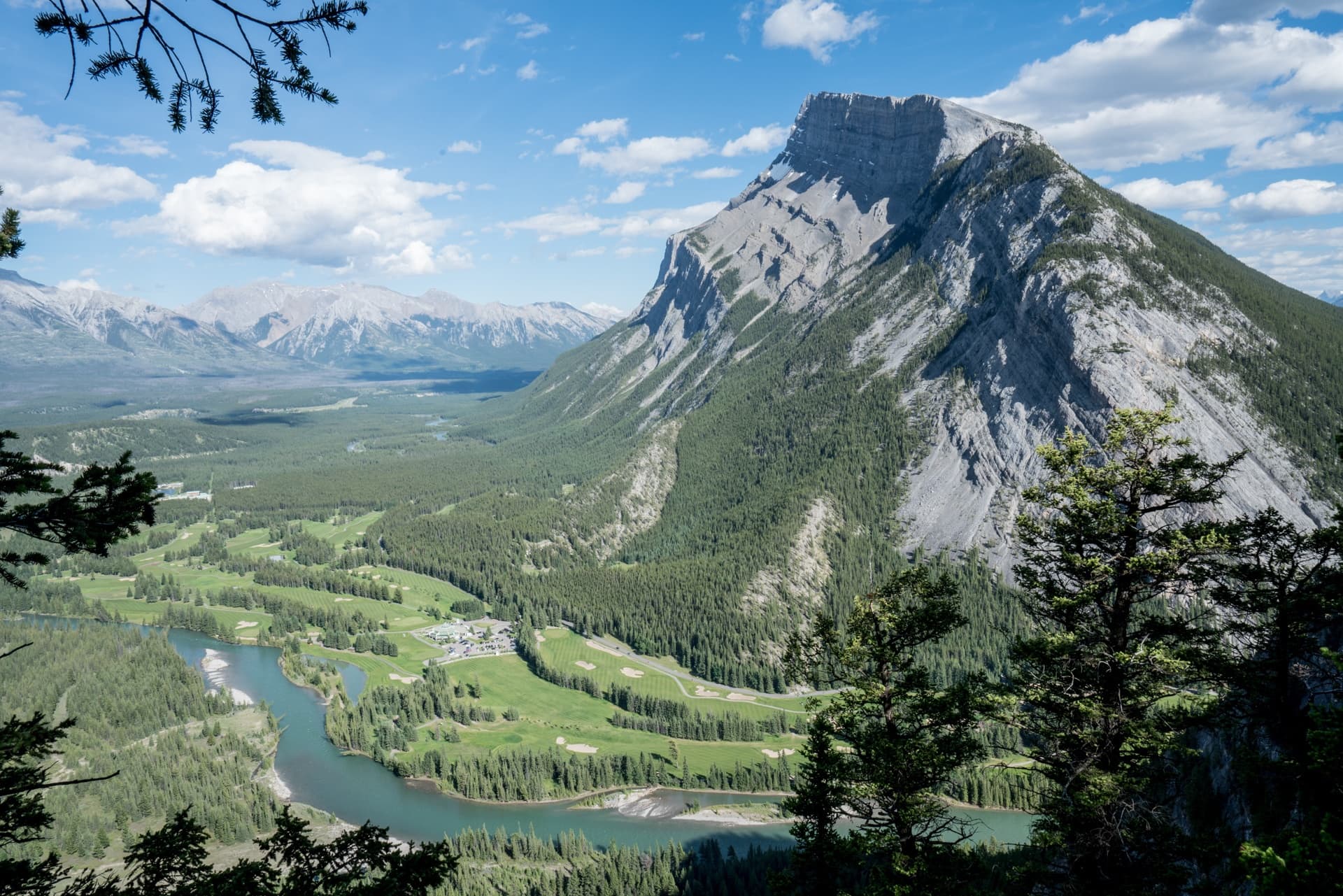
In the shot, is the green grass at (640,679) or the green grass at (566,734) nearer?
the green grass at (566,734)

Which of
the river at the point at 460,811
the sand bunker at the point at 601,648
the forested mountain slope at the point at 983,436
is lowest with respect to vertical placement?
the river at the point at 460,811

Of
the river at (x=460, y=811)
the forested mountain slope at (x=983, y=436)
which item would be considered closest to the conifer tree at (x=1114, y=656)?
the river at (x=460, y=811)

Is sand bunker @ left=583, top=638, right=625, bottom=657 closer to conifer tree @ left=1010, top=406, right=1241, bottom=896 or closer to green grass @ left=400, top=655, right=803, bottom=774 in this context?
green grass @ left=400, top=655, right=803, bottom=774

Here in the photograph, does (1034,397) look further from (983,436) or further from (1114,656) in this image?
(1114,656)

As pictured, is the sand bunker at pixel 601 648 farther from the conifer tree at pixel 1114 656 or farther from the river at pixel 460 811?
the conifer tree at pixel 1114 656

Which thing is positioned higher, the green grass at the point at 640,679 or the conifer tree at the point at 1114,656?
the conifer tree at the point at 1114,656

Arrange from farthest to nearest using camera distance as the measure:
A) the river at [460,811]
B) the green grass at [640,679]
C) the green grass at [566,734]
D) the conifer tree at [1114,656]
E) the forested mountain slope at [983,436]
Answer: the forested mountain slope at [983,436], the green grass at [640,679], the green grass at [566,734], the river at [460,811], the conifer tree at [1114,656]
